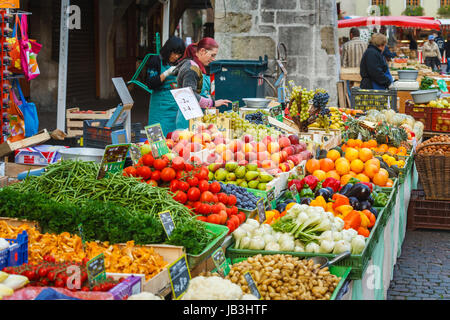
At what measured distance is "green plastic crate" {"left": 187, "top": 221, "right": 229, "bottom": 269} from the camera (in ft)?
11.2

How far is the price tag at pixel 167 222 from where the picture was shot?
351cm

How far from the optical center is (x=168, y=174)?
14.1ft

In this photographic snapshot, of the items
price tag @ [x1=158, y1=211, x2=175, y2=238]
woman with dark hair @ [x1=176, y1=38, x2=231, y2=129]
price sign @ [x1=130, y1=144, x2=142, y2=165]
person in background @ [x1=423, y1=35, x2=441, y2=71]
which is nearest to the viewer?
price tag @ [x1=158, y1=211, x2=175, y2=238]

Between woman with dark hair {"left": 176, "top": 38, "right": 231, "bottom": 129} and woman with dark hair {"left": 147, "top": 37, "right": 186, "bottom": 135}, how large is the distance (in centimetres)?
19

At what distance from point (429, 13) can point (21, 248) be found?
59.8m

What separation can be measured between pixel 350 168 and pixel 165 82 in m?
2.32

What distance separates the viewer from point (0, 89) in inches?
288

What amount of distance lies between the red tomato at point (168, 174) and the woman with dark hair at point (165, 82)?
2675 mm

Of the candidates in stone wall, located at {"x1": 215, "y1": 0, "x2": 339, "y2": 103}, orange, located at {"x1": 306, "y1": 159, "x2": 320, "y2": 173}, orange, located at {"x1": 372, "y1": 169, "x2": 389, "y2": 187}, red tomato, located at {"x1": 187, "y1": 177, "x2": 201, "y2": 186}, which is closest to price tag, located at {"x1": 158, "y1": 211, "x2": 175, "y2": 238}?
red tomato, located at {"x1": 187, "y1": 177, "x2": 201, "y2": 186}

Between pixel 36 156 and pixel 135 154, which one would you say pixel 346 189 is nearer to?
pixel 135 154

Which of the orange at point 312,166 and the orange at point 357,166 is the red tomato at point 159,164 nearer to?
the orange at point 312,166

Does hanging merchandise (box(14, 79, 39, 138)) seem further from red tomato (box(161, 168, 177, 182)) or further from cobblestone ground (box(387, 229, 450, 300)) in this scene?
cobblestone ground (box(387, 229, 450, 300))

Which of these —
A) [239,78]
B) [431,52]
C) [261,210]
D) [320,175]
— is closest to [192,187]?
[261,210]
